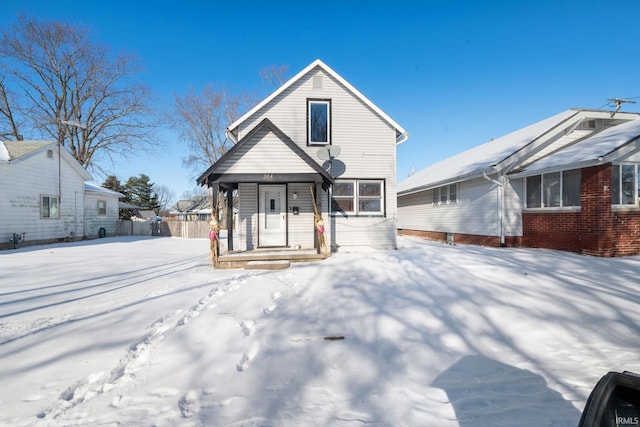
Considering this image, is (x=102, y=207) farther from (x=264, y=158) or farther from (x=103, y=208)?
(x=264, y=158)

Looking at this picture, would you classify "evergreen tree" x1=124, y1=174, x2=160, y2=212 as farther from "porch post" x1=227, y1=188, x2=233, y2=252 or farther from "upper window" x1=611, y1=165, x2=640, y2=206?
"upper window" x1=611, y1=165, x2=640, y2=206

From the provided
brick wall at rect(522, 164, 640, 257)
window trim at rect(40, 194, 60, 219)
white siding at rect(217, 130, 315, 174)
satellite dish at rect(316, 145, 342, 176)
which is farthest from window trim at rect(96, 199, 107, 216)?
brick wall at rect(522, 164, 640, 257)

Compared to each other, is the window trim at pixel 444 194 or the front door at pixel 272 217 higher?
the window trim at pixel 444 194

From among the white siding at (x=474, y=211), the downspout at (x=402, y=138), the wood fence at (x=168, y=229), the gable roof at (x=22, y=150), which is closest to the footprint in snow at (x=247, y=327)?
the downspout at (x=402, y=138)

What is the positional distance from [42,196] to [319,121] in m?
16.7

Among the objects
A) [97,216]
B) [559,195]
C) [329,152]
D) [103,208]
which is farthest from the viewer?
[103,208]

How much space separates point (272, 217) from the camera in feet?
35.5

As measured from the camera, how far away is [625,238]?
9000 mm

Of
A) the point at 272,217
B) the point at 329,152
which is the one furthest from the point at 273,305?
the point at 329,152

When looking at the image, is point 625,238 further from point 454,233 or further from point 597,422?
point 597,422

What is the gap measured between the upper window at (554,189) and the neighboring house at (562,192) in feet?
0.09

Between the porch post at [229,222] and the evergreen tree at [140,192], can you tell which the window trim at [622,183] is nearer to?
the porch post at [229,222]

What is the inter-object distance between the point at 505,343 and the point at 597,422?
2.49 metres

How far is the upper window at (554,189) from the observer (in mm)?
9797
